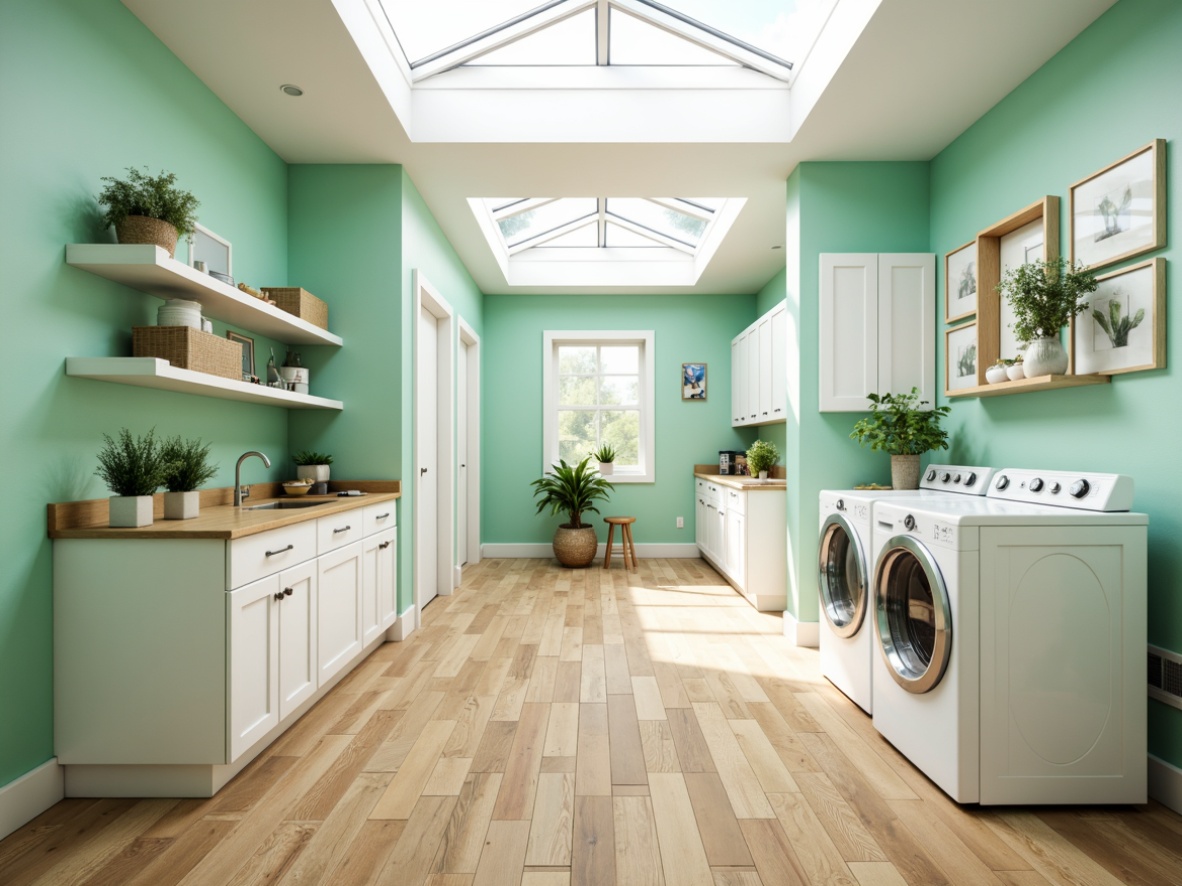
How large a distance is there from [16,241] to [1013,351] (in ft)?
11.6

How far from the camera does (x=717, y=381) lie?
20.4 feet

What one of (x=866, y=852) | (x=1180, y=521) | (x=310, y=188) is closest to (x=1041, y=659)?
(x=1180, y=521)

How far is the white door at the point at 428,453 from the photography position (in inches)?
162

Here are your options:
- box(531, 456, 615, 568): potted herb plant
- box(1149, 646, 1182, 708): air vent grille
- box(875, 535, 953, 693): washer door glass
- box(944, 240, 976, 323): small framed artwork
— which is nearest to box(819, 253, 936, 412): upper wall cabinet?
box(944, 240, 976, 323): small framed artwork

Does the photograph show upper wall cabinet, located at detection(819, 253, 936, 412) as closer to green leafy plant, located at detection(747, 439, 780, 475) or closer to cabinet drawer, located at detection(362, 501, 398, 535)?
green leafy plant, located at detection(747, 439, 780, 475)

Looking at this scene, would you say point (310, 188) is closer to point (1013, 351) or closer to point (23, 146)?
point (23, 146)

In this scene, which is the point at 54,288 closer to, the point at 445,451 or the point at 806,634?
the point at 445,451

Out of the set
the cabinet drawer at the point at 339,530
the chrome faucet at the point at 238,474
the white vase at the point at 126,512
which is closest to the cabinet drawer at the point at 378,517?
the cabinet drawer at the point at 339,530

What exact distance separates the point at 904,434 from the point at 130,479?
3.20 m

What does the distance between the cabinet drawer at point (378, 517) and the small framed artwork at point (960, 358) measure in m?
2.85

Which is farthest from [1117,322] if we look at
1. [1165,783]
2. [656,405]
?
[656,405]

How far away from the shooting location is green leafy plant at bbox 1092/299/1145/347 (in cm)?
211

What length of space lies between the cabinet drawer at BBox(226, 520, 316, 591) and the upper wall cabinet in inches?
102

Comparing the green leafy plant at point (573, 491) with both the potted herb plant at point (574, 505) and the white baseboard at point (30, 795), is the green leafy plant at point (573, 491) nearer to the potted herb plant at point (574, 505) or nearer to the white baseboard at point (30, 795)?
the potted herb plant at point (574, 505)
